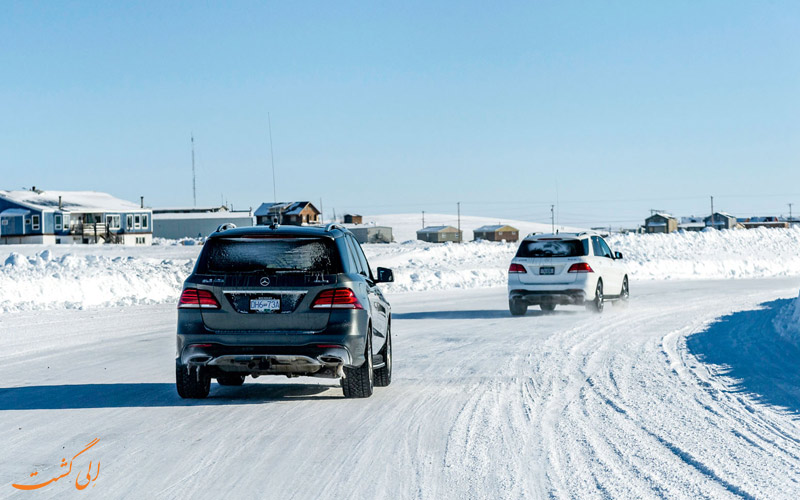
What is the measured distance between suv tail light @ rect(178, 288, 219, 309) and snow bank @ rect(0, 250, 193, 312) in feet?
50.3

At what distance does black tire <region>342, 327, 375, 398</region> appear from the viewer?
32.7 feet

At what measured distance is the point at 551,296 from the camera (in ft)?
70.2

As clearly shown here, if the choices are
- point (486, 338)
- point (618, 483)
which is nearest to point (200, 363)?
point (618, 483)

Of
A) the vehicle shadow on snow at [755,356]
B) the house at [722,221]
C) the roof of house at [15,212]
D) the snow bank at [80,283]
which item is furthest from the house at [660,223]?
the vehicle shadow on snow at [755,356]

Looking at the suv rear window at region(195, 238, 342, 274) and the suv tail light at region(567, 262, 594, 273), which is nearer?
the suv rear window at region(195, 238, 342, 274)

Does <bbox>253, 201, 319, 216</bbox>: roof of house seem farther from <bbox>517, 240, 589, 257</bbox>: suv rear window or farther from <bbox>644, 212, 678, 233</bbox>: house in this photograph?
<bbox>517, 240, 589, 257</bbox>: suv rear window

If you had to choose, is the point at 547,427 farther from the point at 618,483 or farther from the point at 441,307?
the point at 441,307

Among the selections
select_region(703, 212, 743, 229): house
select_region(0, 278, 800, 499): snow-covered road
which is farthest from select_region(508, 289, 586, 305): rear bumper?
select_region(703, 212, 743, 229): house

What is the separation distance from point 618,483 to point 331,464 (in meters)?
2.02

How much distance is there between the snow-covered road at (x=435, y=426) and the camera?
6.37m

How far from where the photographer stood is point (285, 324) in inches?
370

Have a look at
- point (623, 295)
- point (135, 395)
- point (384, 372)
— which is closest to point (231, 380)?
point (135, 395)

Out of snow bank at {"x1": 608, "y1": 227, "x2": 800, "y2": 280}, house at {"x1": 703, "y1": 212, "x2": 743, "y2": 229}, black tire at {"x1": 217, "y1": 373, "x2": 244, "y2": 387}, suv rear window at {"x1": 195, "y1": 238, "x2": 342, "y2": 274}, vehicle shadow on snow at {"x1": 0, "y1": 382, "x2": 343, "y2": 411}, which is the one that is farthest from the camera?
house at {"x1": 703, "y1": 212, "x2": 743, "y2": 229}

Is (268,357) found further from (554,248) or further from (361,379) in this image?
(554,248)
